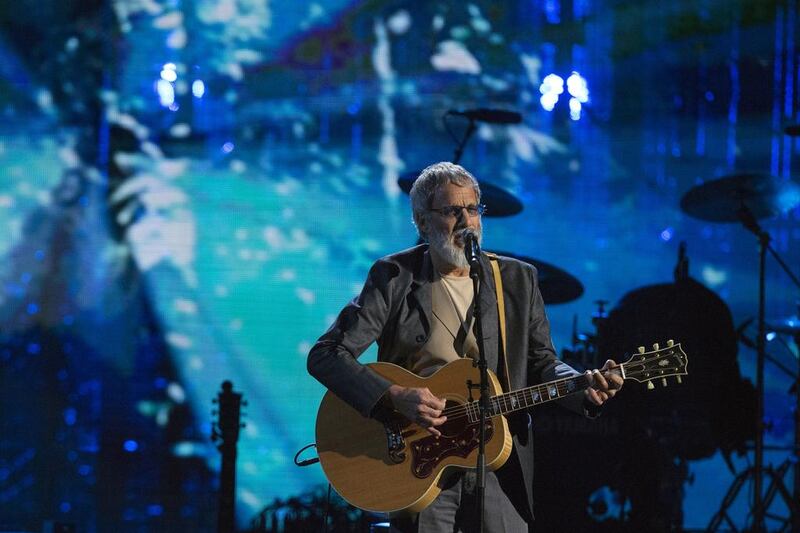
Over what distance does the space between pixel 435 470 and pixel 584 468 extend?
2687 millimetres

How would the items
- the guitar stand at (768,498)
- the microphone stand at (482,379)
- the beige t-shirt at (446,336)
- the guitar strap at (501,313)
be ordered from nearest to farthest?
the microphone stand at (482,379) → the guitar strap at (501,313) → the beige t-shirt at (446,336) → the guitar stand at (768,498)

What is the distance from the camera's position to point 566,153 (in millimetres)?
7145

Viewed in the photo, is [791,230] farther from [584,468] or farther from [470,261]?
[470,261]

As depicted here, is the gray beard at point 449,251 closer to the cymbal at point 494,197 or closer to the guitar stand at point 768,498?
the cymbal at point 494,197

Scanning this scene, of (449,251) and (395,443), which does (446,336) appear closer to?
(449,251)

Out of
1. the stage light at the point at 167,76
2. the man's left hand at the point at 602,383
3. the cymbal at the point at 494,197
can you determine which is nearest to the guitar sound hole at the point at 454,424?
the man's left hand at the point at 602,383

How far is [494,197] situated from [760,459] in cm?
227

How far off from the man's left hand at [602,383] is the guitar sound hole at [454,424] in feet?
1.48

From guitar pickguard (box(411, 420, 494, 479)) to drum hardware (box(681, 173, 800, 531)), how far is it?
10.3ft

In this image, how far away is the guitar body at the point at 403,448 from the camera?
3.54 m

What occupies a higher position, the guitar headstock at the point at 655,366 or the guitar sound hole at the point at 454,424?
the guitar headstock at the point at 655,366

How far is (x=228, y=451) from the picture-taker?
647cm

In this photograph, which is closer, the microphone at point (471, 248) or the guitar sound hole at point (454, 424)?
the microphone at point (471, 248)

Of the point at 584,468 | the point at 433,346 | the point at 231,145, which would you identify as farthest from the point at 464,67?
the point at 433,346
